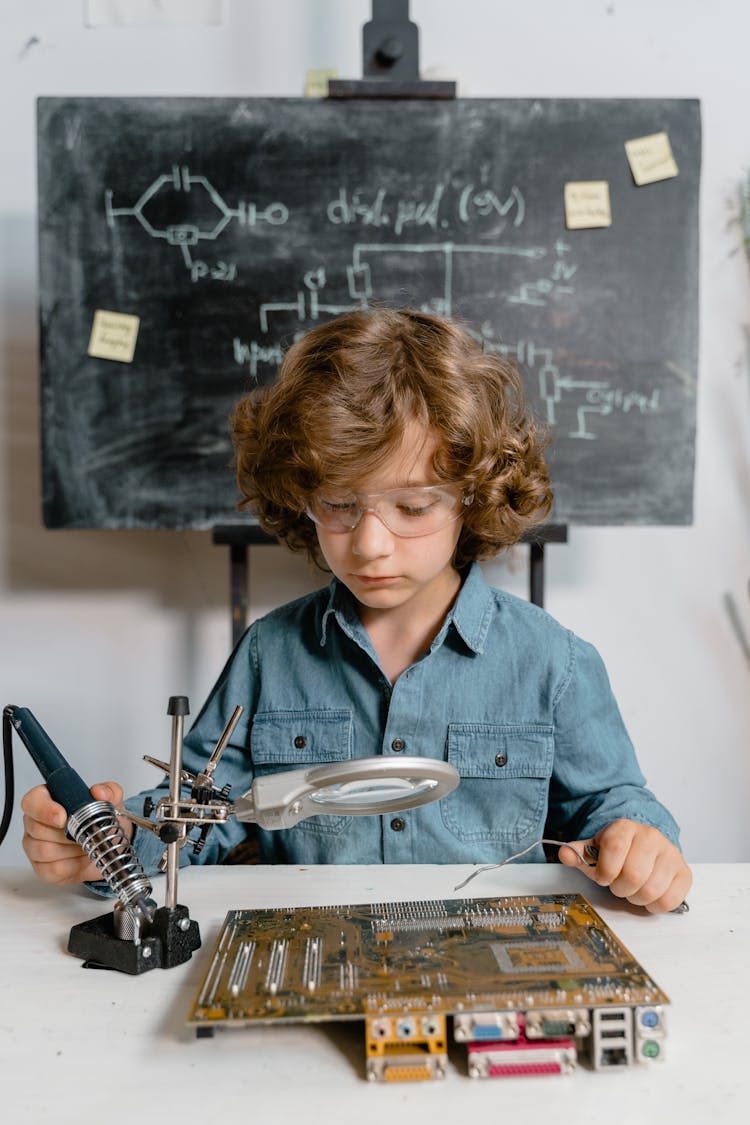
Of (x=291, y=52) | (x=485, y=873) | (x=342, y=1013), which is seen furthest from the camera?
(x=291, y=52)

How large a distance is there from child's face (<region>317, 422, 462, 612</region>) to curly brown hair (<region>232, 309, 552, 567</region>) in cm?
1

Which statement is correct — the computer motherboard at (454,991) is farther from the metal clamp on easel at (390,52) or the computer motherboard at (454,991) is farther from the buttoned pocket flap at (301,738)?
the metal clamp on easel at (390,52)

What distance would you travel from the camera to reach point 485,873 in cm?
94

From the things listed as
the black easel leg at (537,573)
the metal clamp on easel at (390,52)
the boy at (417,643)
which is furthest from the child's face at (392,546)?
the metal clamp on easel at (390,52)

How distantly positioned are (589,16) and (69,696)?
5.64 feet

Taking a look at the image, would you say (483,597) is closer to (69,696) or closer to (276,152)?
(276,152)

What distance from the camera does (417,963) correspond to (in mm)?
658

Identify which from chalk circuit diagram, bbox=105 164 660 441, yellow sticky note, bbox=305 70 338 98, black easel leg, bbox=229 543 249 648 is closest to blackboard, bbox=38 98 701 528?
chalk circuit diagram, bbox=105 164 660 441

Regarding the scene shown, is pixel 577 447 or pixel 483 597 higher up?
pixel 577 447

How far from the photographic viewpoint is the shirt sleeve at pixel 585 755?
1.11 metres

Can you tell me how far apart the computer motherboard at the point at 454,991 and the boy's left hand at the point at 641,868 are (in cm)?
10

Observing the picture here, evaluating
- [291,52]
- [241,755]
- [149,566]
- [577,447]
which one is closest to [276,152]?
[291,52]

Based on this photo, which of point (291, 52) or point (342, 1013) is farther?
point (291, 52)

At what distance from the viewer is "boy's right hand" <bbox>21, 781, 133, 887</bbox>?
0.85 meters
